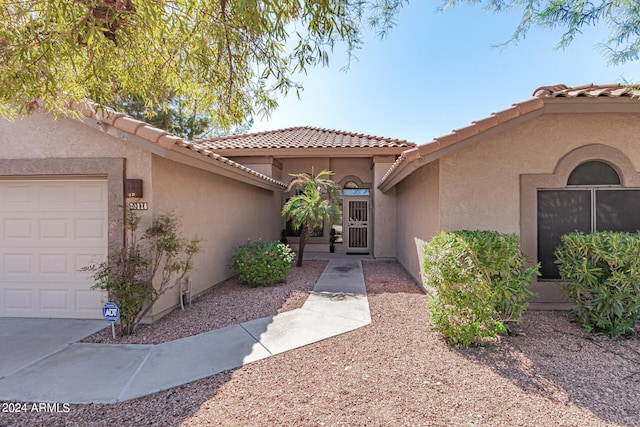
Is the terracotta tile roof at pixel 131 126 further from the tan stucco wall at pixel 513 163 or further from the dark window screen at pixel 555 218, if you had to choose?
the dark window screen at pixel 555 218

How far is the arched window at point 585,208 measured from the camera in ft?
18.6

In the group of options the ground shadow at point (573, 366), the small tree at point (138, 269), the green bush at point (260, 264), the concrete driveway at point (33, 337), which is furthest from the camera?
the green bush at point (260, 264)

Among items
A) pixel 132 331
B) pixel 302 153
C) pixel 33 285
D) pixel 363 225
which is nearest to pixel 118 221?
pixel 132 331

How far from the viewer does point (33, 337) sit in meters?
4.75

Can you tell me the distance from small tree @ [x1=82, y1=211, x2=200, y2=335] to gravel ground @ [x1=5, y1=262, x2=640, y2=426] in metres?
1.91

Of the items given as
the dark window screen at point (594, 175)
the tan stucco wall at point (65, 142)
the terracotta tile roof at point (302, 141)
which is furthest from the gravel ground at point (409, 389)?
the terracotta tile roof at point (302, 141)

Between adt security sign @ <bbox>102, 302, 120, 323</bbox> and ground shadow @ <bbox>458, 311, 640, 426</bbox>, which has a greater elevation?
adt security sign @ <bbox>102, 302, 120, 323</bbox>

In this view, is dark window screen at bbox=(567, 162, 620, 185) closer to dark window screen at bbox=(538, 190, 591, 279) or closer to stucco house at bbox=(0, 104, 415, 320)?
dark window screen at bbox=(538, 190, 591, 279)

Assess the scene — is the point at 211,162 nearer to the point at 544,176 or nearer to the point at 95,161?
the point at 95,161

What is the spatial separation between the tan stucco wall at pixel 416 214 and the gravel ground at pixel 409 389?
2.82 meters

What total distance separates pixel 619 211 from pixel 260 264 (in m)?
7.80

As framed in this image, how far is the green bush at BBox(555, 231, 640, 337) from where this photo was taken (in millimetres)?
4430

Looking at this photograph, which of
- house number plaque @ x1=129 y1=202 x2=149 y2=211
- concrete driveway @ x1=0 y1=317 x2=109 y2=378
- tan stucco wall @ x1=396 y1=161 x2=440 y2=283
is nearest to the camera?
concrete driveway @ x1=0 y1=317 x2=109 y2=378

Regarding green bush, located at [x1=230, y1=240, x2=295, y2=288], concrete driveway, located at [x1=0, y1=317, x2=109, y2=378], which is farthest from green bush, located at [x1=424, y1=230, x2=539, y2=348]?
concrete driveway, located at [x1=0, y1=317, x2=109, y2=378]
